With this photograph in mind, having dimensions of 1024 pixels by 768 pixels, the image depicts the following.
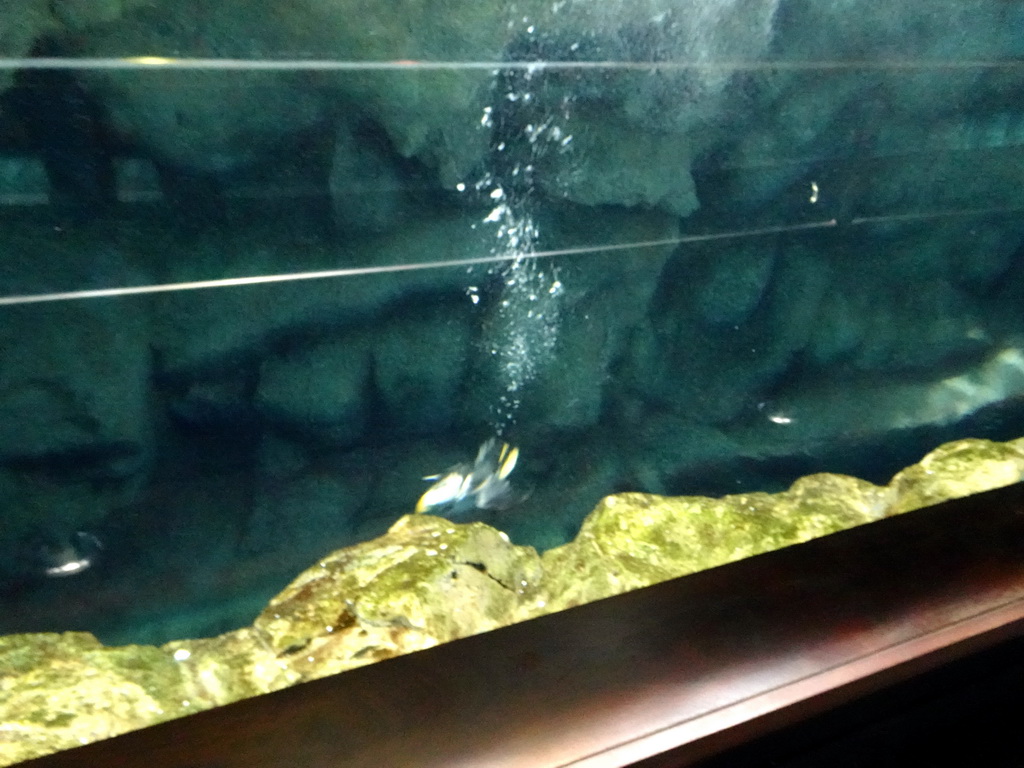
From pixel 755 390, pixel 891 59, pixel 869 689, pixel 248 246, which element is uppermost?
pixel 891 59

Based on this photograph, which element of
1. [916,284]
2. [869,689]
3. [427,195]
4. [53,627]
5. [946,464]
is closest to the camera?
[869,689]

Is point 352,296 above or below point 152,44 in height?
below

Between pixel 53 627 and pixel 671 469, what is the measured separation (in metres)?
1.61

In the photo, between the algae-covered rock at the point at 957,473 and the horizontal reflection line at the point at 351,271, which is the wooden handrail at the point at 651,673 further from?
the horizontal reflection line at the point at 351,271

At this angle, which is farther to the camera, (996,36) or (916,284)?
(916,284)

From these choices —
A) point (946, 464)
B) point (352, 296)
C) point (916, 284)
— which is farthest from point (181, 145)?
point (916, 284)

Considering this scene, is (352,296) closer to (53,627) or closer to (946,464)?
(53,627)

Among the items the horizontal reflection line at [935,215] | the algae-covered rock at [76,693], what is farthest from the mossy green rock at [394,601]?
the horizontal reflection line at [935,215]

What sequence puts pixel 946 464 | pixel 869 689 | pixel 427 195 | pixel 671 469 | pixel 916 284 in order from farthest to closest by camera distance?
1. pixel 916 284
2. pixel 671 469
3. pixel 946 464
4. pixel 427 195
5. pixel 869 689

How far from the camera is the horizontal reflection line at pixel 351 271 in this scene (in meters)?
1.50

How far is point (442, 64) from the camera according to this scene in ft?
5.29

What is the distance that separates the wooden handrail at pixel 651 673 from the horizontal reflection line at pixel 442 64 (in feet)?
3.81

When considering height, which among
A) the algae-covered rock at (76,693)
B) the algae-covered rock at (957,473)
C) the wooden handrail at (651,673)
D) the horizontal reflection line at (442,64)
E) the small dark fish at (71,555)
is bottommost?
the wooden handrail at (651,673)

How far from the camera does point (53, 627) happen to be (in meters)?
1.53
